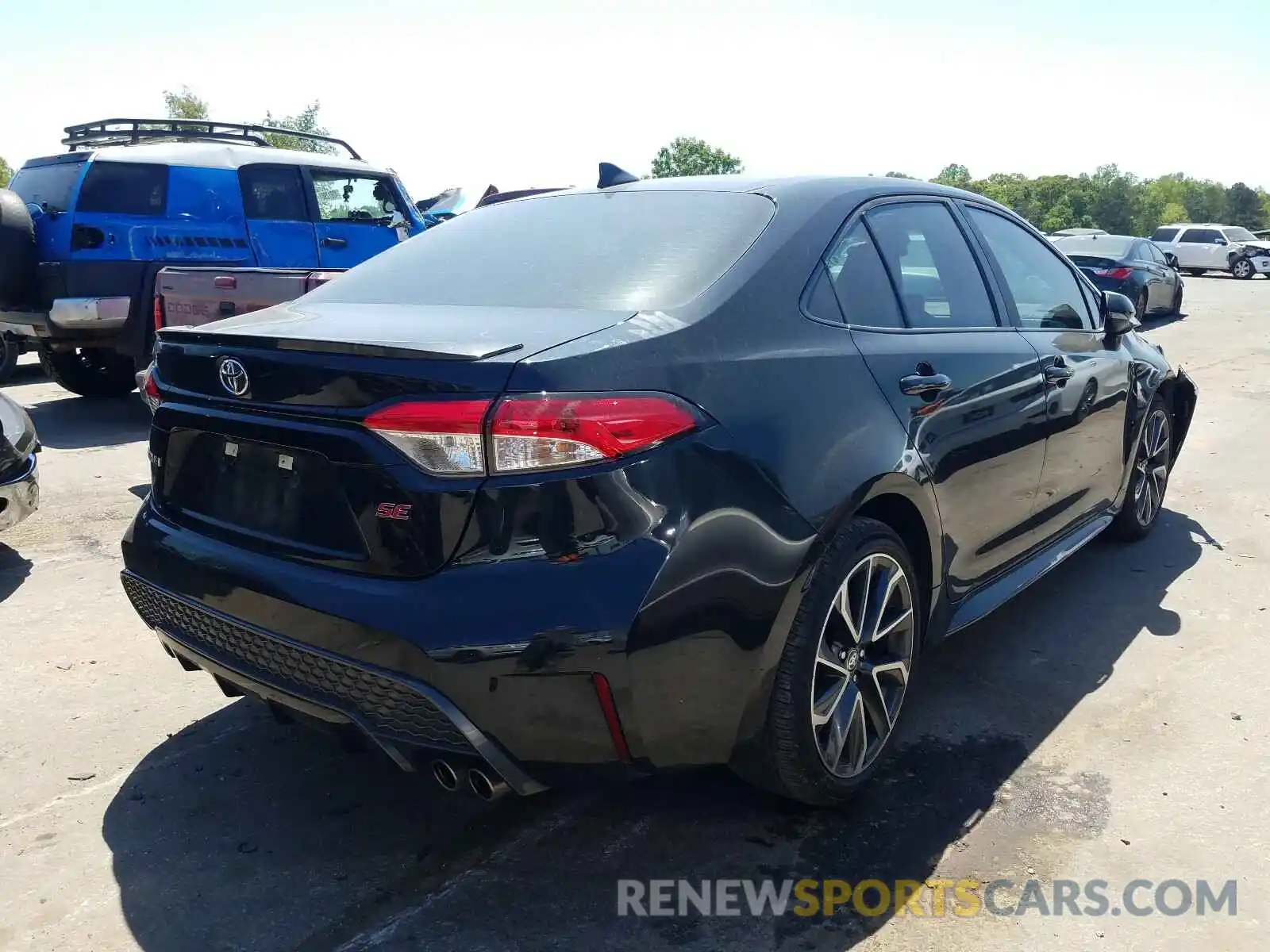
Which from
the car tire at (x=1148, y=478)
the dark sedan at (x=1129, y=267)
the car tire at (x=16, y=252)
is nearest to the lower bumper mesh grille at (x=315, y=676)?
the car tire at (x=1148, y=478)

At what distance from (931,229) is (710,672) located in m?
1.90

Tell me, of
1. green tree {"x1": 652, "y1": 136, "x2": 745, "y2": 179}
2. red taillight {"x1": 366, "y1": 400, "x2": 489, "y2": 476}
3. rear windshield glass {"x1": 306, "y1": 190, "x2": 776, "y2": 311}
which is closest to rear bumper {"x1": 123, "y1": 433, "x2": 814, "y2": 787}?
red taillight {"x1": 366, "y1": 400, "x2": 489, "y2": 476}

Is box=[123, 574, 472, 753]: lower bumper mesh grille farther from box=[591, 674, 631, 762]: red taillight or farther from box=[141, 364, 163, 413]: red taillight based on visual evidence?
box=[141, 364, 163, 413]: red taillight

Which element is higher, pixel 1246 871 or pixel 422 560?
pixel 422 560

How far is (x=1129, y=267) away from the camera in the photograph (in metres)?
16.0

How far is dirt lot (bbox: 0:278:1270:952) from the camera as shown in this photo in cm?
242

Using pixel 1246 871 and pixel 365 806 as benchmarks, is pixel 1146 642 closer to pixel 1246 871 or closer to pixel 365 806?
pixel 1246 871

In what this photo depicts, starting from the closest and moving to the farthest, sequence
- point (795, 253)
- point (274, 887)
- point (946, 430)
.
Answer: point (274, 887) < point (795, 253) < point (946, 430)

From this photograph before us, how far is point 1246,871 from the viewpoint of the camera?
267 cm

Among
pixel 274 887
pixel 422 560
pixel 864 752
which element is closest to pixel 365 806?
pixel 274 887

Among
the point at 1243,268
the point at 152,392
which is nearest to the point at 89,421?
the point at 152,392

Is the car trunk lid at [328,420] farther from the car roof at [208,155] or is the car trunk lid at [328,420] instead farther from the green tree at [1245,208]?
the green tree at [1245,208]

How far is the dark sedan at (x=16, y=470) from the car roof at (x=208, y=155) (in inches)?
176

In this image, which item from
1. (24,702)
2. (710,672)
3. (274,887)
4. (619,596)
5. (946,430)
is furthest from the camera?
(24,702)
